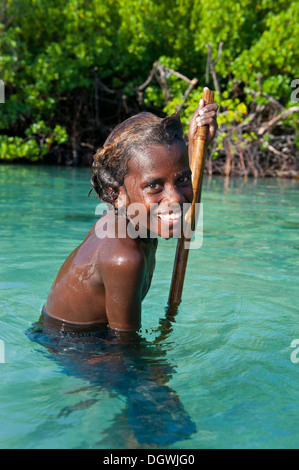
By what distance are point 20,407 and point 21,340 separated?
678 millimetres

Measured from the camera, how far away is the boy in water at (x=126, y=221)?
216cm

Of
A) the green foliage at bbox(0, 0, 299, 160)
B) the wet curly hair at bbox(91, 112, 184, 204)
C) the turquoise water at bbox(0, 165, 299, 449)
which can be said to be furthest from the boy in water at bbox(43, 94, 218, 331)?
the green foliage at bbox(0, 0, 299, 160)

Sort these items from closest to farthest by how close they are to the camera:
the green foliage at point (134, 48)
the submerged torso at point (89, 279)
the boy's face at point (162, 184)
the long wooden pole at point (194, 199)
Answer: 1. the boy's face at point (162, 184)
2. the submerged torso at point (89, 279)
3. the long wooden pole at point (194, 199)
4. the green foliage at point (134, 48)

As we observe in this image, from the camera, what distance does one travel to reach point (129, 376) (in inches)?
82.7

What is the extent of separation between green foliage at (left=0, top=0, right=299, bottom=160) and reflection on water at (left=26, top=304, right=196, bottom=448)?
1092 cm

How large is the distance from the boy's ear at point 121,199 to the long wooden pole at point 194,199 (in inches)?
16.3

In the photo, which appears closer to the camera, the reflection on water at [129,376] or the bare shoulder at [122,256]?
the reflection on water at [129,376]

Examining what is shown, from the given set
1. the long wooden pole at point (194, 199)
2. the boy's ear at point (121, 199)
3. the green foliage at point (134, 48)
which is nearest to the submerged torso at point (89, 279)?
the boy's ear at point (121, 199)

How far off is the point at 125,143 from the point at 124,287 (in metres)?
0.60

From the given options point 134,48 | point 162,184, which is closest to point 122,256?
point 162,184

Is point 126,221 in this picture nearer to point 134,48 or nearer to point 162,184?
point 162,184

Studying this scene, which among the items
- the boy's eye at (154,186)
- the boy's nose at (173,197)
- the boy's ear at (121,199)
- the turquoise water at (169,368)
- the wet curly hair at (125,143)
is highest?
the wet curly hair at (125,143)

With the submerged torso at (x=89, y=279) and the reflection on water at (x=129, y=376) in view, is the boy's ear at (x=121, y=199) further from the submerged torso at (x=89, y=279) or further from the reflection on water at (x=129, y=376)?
the reflection on water at (x=129, y=376)
